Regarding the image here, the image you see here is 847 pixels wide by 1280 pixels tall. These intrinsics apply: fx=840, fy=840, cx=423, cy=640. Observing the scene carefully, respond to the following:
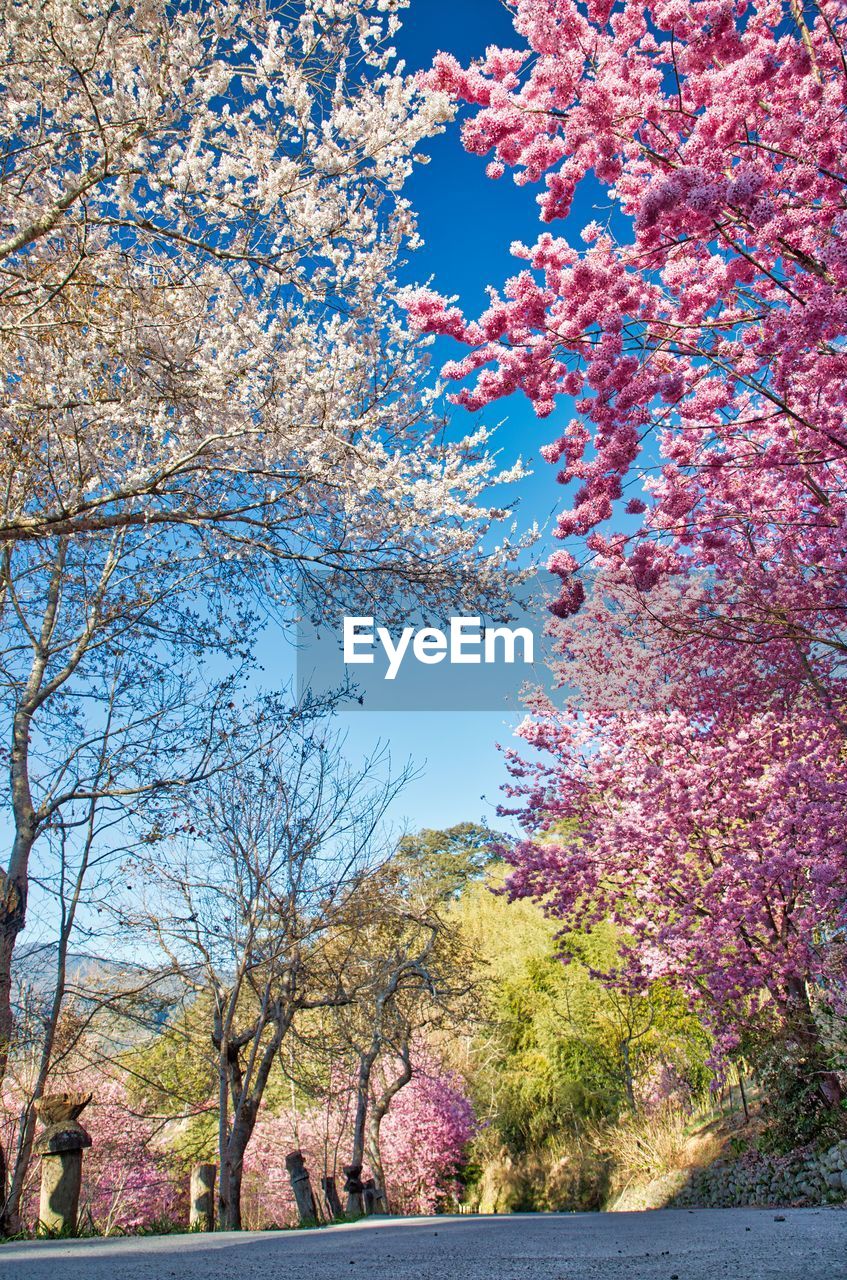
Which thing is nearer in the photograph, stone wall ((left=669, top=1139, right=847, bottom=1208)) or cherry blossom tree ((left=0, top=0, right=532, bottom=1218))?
cherry blossom tree ((left=0, top=0, right=532, bottom=1218))

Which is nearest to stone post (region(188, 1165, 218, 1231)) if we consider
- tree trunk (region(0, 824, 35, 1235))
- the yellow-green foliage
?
tree trunk (region(0, 824, 35, 1235))

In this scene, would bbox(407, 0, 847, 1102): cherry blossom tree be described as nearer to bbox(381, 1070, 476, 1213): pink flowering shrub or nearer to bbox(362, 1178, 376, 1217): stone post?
bbox(362, 1178, 376, 1217): stone post

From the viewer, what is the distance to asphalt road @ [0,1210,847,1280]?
287 cm

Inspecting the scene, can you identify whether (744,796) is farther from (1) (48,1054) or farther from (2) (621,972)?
(1) (48,1054)

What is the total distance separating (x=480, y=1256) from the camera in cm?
361

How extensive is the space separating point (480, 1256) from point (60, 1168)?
435 cm

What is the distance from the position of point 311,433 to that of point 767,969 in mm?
7900

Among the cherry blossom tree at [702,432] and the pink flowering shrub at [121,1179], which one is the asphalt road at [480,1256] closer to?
the cherry blossom tree at [702,432]

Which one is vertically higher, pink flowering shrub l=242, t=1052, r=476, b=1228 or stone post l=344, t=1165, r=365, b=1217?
stone post l=344, t=1165, r=365, b=1217

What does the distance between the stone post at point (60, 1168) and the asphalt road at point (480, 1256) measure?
1092 millimetres

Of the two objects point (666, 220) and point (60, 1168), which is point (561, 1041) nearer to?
point (60, 1168)

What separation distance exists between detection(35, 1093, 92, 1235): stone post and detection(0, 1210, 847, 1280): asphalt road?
1092 mm

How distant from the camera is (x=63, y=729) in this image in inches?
361

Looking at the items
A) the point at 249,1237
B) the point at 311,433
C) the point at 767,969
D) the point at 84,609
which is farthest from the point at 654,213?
the point at 767,969
